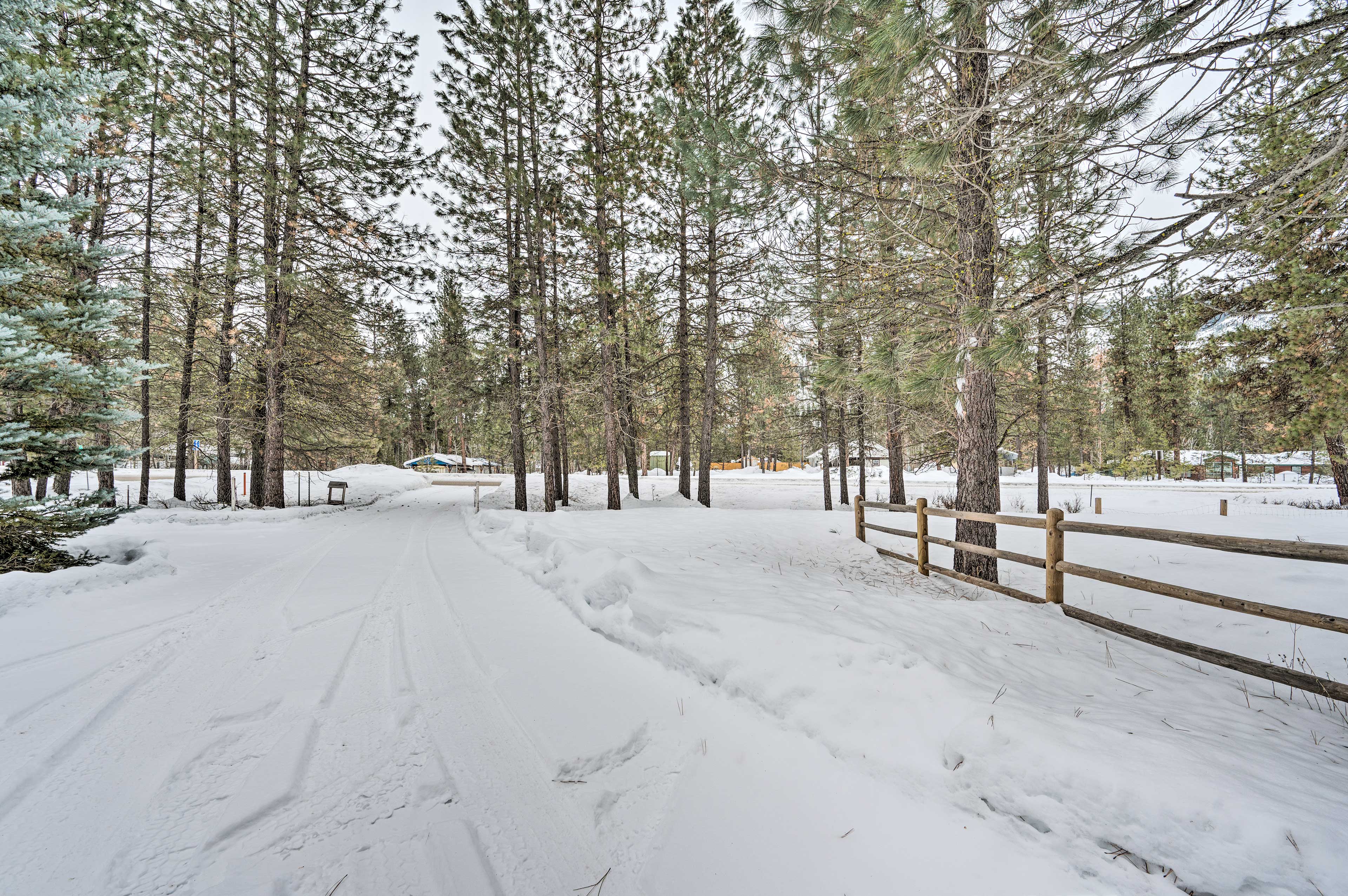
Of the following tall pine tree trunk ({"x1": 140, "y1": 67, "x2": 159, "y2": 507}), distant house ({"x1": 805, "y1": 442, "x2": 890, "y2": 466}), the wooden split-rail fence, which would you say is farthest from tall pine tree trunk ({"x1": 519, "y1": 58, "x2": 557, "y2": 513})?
distant house ({"x1": 805, "y1": 442, "x2": 890, "y2": 466})

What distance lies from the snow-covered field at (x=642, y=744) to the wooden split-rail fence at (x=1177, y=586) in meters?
0.20

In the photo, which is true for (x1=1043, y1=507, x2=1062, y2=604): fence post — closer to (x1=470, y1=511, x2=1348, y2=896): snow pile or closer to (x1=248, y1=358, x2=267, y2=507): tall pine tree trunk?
(x1=470, y1=511, x2=1348, y2=896): snow pile

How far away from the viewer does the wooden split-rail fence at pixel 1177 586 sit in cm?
295

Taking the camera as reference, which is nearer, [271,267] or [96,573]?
[96,573]

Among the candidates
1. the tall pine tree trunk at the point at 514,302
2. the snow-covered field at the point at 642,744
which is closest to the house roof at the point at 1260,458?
the snow-covered field at the point at 642,744

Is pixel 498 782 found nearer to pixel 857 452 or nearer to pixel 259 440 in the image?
pixel 259 440

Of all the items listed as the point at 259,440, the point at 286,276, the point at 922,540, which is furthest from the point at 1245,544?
the point at 259,440

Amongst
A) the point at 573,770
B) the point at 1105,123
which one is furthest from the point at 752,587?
the point at 1105,123

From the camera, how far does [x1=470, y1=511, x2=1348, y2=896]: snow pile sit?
1870 millimetres

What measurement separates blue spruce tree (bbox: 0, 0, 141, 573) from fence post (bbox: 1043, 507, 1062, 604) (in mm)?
9932

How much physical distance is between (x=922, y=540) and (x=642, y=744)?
18.7 ft

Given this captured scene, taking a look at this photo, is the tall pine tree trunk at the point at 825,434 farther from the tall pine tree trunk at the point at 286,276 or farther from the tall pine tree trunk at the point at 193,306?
the tall pine tree trunk at the point at 193,306

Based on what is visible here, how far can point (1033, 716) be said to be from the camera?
8.50ft

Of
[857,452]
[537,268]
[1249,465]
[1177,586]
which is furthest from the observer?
[1249,465]
